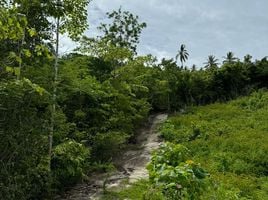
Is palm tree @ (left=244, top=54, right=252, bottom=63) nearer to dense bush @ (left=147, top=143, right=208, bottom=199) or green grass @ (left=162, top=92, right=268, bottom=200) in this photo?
green grass @ (left=162, top=92, right=268, bottom=200)

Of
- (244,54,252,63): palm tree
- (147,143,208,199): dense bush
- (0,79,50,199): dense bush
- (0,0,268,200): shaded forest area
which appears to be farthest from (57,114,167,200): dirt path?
(244,54,252,63): palm tree

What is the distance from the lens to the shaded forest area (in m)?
8.05

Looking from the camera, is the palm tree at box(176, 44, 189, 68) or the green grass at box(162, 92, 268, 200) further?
the palm tree at box(176, 44, 189, 68)

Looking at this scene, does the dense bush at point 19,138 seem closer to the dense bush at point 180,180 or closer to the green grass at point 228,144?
the green grass at point 228,144

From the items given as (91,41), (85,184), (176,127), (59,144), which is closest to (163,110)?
(176,127)

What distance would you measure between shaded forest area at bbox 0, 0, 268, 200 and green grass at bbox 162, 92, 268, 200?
2.52 m

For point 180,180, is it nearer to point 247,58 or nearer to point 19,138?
point 19,138

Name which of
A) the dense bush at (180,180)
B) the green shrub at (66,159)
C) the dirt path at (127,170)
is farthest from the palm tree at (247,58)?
the dense bush at (180,180)

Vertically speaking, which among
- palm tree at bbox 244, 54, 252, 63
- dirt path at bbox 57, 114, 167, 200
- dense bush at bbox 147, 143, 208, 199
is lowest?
dirt path at bbox 57, 114, 167, 200

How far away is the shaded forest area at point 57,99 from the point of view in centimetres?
805

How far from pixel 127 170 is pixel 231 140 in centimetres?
500

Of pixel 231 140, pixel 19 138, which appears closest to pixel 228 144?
pixel 231 140

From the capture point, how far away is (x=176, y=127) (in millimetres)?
21953

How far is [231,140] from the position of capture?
58.4ft
